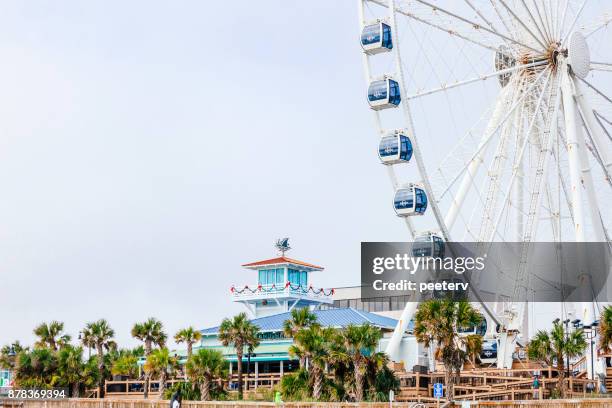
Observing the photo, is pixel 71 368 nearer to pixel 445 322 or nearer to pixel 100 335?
pixel 100 335

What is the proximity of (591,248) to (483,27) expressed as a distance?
43.3ft

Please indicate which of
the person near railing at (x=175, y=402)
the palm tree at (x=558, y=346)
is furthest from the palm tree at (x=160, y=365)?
the palm tree at (x=558, y=346)

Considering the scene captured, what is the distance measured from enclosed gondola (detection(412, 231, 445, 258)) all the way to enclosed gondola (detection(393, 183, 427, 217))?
1.35m

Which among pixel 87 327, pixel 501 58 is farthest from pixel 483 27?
pixel 87 327

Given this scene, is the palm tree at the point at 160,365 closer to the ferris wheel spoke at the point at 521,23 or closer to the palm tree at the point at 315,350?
the palm tree at the point at 315,350

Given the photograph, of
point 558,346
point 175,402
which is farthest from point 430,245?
point 175,402

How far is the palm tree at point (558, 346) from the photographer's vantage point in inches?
1960

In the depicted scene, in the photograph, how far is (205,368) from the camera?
173 ft

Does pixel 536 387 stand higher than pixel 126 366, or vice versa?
pixel 126 366

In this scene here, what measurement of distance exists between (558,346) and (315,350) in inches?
458

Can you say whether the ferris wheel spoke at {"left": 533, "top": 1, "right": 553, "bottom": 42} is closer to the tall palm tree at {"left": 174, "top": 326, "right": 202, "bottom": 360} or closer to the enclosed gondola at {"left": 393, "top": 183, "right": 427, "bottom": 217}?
the enclosed gondola at {"left": 393, "top": 183, "right": 427, "bottom": 217}

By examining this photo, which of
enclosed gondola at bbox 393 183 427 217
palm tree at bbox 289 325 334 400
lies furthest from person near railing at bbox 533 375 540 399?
enclosed gondola at bbox 393 183 427 217

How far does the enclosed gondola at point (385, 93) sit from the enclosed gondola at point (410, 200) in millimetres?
4421

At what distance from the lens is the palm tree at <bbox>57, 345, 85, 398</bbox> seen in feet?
211
